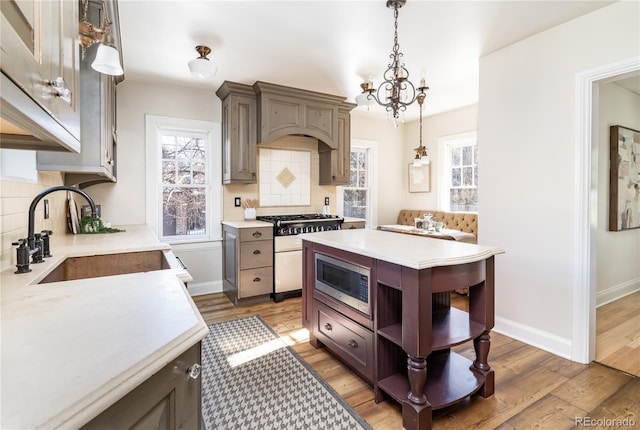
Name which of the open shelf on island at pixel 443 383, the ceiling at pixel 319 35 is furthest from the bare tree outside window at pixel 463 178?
the open shelf on island at pixel 443 383

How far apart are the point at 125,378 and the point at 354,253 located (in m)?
1.60

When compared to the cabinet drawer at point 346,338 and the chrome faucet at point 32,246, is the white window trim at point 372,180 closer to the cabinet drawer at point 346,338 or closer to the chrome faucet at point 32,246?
the cabinet drawer at point 346,338

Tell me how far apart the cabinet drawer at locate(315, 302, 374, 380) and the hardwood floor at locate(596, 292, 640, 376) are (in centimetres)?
188

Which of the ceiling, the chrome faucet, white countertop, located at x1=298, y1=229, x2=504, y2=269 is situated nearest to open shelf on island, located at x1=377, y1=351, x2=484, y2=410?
white countertop, located at x1=298, y1=229, x2=504, y2=269

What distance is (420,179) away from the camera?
18.5 feet

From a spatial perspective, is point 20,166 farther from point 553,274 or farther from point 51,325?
point 553,274

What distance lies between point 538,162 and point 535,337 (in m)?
1.46

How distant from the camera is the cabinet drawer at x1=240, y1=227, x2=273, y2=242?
3.62 m

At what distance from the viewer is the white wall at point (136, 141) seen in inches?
140

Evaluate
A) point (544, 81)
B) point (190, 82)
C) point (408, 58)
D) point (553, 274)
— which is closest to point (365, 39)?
point (408, 58)

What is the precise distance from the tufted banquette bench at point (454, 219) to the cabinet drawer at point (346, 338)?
298 cm

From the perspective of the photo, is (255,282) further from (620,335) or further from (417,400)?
(620,335)

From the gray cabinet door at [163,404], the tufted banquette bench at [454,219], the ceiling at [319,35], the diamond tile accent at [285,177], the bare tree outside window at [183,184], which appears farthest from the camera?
the tufted banquette bench at [454,219]

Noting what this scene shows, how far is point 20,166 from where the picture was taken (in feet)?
5.35
